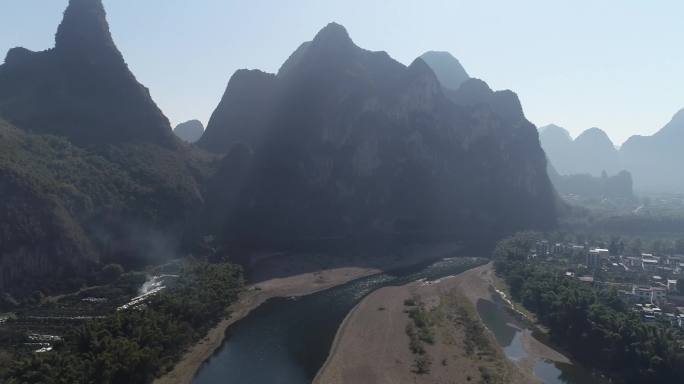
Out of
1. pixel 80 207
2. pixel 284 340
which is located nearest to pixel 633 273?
pixel 284 340

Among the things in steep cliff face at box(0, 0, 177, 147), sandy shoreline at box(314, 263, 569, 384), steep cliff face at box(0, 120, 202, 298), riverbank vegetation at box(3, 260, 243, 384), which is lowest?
sandy shoreline at box(314, 263, 569, 384)

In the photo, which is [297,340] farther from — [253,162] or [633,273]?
[253,162]

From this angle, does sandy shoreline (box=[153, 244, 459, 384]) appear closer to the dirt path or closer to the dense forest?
the dirt path

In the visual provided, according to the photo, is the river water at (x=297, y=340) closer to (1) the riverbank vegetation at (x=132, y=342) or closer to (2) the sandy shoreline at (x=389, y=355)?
(2) the sandy shoreline at (x=389, y=355)

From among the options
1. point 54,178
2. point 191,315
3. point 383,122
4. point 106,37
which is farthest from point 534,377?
point 106,37

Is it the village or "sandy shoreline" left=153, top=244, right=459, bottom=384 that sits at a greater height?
"sandy shoreline" left=153, top=244, right=459, bottom=384

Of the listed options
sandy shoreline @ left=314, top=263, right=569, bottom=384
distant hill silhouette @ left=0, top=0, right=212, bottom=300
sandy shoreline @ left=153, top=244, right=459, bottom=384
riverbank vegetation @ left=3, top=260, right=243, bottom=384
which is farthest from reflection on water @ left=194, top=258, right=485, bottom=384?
distant hill silhouette @ left=0, top=0, right=212, bottom=300

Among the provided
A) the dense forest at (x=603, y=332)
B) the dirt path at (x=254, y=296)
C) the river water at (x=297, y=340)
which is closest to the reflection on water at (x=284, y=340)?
the river water at (x=297, y=340)
